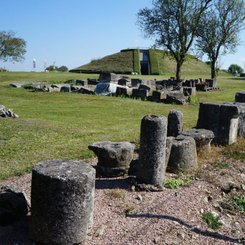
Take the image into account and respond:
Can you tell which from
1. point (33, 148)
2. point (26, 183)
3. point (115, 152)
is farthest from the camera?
point (33, 148)

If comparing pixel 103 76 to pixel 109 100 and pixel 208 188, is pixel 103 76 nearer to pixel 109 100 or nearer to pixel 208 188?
pixel 109 100

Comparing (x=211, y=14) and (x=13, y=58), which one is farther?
(x=13, y=58)

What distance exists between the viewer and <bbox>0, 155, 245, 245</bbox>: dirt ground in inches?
262

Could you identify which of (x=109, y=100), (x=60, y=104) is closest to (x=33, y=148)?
(x=60, y=104)

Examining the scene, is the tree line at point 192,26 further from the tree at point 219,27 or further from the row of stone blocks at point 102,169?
the row of stone blocks at point 102,169

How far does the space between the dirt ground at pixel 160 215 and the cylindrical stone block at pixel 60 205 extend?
31 cm

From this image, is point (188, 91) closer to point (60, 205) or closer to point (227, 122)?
point (227, 122)

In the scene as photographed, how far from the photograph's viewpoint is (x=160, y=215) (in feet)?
24.5

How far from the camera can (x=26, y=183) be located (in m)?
8.65

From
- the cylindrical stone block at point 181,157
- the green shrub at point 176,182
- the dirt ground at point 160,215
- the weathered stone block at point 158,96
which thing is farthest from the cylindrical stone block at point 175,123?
the weathered stone block at point 158,96

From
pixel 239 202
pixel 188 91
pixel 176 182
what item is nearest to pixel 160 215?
pixel 176 182

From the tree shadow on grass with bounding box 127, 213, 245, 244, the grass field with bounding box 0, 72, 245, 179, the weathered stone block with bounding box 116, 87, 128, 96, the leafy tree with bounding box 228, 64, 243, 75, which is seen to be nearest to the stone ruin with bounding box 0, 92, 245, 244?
the tree shadow on grass with bounding box 127, 213, 245, 244

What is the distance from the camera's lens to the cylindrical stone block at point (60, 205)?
19.8ft

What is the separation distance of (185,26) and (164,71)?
26775mm
